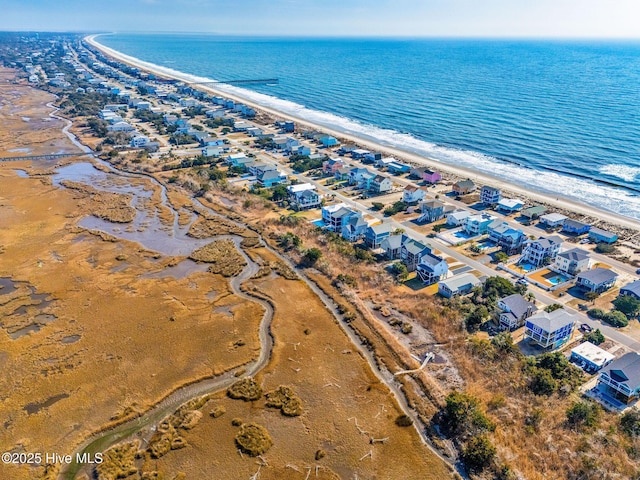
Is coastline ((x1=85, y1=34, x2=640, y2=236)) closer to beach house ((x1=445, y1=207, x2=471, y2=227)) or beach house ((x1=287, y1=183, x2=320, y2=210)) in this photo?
beach house ((x1=445, y1=207, x2=471, y2=227))

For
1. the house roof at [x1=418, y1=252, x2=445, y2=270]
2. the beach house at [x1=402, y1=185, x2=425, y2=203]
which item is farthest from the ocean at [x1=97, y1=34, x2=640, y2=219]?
the house roof at [x1=418, y1=252, x2=445, y2=270]

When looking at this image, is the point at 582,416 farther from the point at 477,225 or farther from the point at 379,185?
the point at 379,185

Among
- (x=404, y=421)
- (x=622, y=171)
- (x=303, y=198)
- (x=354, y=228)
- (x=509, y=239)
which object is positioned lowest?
(x=404, y=421)

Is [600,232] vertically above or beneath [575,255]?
beneath

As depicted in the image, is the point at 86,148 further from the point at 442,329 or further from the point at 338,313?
the point at 442,329

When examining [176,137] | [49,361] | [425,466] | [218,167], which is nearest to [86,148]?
[176,137]

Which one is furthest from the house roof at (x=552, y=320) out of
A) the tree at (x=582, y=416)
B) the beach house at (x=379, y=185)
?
the beach house at (x=379, y=185)

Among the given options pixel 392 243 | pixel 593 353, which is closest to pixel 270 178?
pixel 392 243
